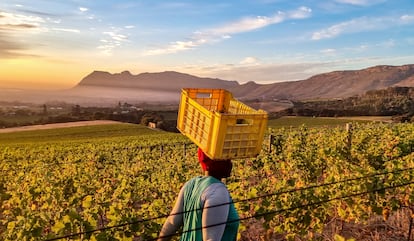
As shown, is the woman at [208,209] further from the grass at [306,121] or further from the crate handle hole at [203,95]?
the grass at [306,121]

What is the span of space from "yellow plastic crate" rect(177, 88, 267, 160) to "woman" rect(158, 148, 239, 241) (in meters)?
0.12

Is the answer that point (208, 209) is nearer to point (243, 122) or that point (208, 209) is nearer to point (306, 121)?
point (243, 122)

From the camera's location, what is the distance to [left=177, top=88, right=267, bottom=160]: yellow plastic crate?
124 inches

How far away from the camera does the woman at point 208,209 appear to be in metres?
3.08

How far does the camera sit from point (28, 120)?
85.6m

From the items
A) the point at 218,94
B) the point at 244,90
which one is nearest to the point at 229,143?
the point at 218,94

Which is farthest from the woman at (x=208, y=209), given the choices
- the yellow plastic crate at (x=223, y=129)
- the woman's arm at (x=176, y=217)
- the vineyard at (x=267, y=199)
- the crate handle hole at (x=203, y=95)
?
the crate handle hole at (x=203, y=95)

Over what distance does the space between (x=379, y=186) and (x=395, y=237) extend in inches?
62.4

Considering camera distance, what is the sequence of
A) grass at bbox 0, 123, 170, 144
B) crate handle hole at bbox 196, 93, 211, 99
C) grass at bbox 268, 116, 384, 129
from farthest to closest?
1. grass at bbox 268, 116, 384, 129
2. grass at bbox 0, 123, 170, 144
3. crate handle hole at bbox 196, 93, 211, 99

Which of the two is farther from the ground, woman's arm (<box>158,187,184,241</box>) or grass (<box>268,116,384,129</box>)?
woman's arm (<box>158,187,184,241</box>)

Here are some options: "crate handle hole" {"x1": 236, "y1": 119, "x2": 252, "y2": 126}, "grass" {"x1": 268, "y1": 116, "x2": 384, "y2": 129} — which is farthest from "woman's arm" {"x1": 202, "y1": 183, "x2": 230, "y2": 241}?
"grass" {"x1": 268, "y1": 116, "x2": 384, "y2": 129}

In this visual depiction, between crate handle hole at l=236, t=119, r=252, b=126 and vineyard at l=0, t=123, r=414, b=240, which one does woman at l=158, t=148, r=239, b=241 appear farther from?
vineyard at l=0, t=123, r=414, b=240

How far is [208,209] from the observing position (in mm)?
3061

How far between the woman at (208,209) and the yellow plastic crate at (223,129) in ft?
0.38
